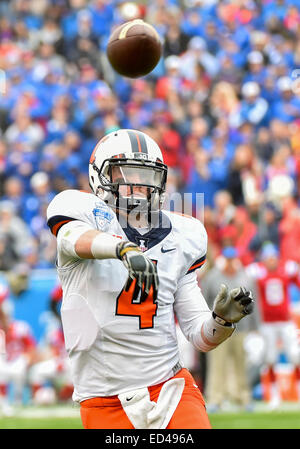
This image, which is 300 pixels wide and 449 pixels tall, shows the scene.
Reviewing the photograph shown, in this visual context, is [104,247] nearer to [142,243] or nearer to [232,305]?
[142,243]

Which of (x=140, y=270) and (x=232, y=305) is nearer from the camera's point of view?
(x=140, y=270)

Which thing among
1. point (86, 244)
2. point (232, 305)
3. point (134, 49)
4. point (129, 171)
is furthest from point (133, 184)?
point (134, 49)

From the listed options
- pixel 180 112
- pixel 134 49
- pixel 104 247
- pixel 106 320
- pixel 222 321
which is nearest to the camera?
pixel 104 247

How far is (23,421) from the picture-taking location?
7.41 metres

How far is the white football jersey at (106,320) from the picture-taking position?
298 centimetres

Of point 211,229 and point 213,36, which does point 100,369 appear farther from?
point 213,36

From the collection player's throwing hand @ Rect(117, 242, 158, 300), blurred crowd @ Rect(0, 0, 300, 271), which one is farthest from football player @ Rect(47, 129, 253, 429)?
blurred crowd @ Rect(0, 0, 300, 271)

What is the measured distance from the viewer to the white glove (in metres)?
2.95

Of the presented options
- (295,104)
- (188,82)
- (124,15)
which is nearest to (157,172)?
(295,104)

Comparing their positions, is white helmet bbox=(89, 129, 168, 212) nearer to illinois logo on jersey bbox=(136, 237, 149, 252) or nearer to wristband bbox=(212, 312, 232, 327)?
illinois logo on jersey bbox=(136, 237, 149, 252)

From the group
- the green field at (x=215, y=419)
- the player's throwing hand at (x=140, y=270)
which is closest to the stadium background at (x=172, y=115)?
the green field at (x=215, y=419)

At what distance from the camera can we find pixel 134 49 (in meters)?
4.36

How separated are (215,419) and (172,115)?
15.5 feet

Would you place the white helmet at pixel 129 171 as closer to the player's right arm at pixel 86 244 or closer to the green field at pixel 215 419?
the player's right arm at pixel 86 244
